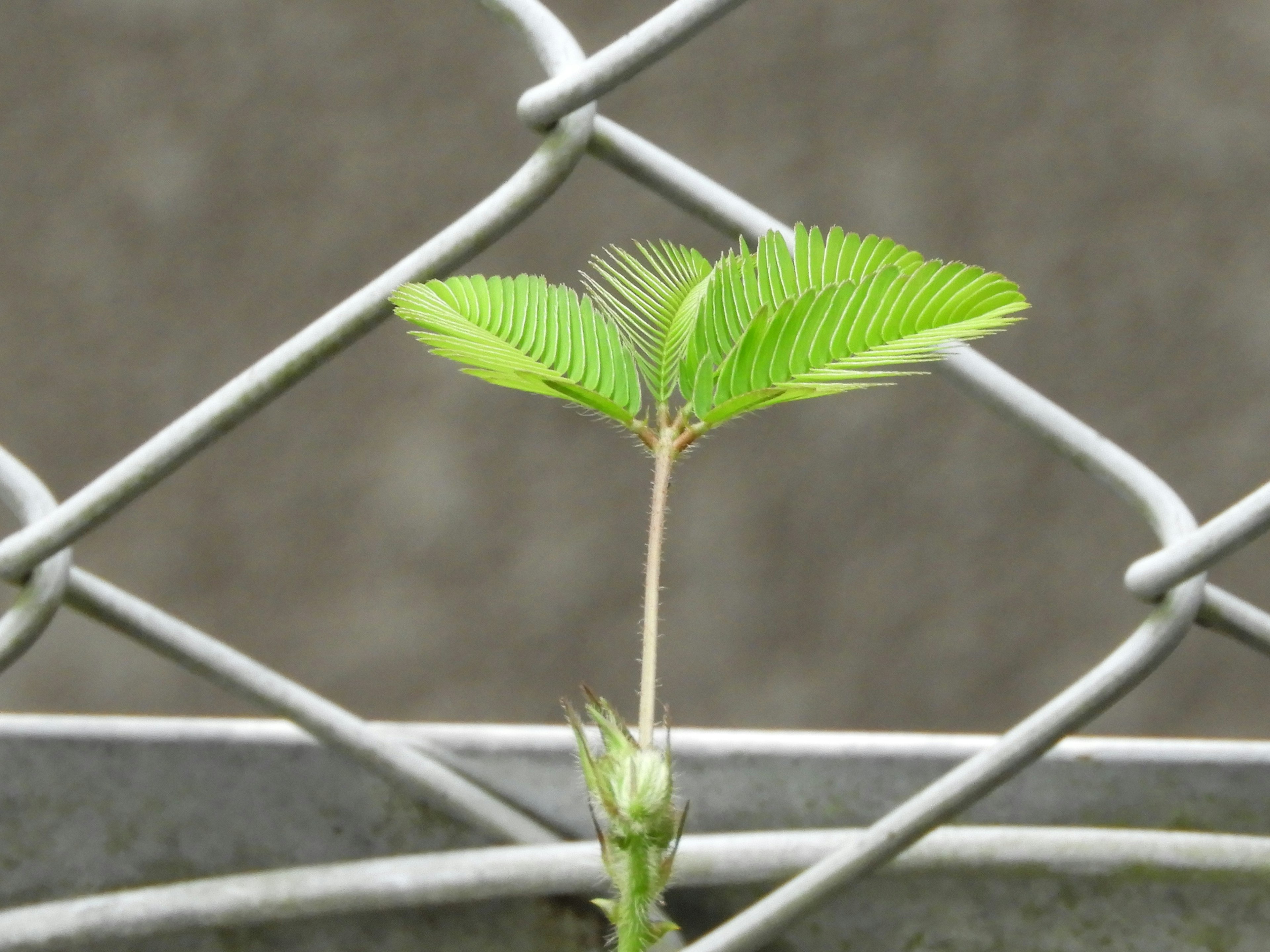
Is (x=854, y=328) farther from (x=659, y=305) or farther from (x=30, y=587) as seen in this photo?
(x=30, y=587)

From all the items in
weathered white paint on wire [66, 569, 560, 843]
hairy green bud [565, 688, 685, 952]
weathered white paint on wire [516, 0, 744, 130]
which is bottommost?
hairy green bud [565, 688, 685, 952]

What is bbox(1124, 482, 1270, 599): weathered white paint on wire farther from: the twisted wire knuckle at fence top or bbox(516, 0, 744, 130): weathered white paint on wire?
bbox(516, 0, 744, 130): weathered white paint on wire

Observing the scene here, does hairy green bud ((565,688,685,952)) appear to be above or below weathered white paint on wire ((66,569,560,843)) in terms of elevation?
below

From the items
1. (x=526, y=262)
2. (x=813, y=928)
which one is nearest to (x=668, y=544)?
(x=526, y=262)

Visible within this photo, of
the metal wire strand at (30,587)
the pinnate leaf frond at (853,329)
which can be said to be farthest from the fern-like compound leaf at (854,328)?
the metal wire strand at (30,587)

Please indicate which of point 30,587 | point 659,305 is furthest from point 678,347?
point 30,587

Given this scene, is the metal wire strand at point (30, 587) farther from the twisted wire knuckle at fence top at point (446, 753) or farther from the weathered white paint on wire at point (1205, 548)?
the weathered white paint on wire at point (1205, 548)

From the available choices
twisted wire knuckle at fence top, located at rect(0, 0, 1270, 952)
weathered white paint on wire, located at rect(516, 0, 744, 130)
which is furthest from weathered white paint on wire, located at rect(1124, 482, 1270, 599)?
weathered white paint on wire, located at rect(516, 0, 744, 130)
